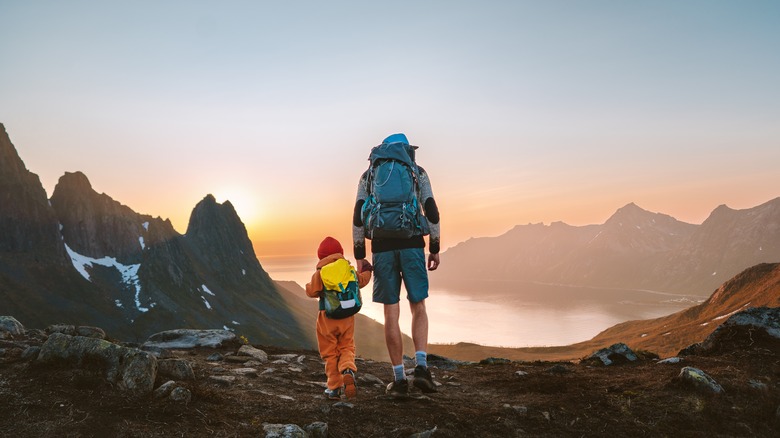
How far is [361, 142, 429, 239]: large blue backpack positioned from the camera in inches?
262

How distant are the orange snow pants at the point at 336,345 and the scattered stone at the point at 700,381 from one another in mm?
5345

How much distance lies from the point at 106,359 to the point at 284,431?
2.94 m

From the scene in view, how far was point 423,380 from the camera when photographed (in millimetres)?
6801

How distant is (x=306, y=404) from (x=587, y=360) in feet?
27.2

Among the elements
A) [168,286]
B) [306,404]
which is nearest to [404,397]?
[306,404]

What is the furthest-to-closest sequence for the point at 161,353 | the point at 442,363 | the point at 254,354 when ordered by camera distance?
the point at 442,363 < the point at 254,354 < the point at 161,353

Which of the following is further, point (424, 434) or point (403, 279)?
point (403, 279)

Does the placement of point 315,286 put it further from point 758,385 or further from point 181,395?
point 758,385

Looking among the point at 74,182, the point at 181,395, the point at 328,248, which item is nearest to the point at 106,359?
the point at 181,395

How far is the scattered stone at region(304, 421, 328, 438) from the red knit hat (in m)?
3.20

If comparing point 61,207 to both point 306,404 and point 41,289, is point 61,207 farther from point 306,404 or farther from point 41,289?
point 306,404

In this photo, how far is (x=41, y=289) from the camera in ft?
466

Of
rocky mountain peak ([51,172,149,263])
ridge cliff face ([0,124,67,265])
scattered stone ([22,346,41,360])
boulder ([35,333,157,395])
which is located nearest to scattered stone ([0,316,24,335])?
scattered stone ([22,346,41,360])

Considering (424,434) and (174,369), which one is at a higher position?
(174,369)
